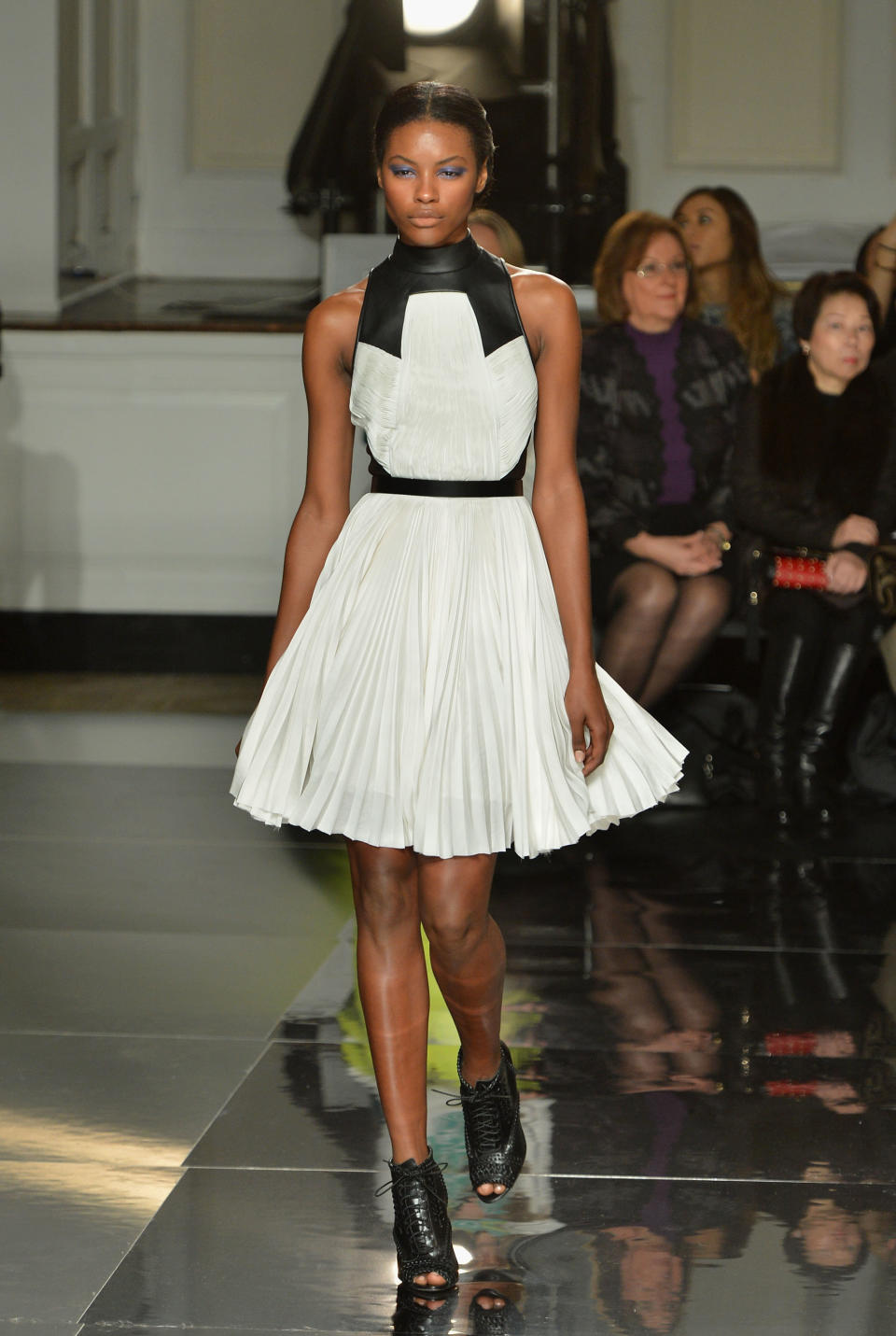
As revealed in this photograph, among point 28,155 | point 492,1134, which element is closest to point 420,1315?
point 492,1134

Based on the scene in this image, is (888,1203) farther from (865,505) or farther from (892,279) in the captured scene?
(892,279)

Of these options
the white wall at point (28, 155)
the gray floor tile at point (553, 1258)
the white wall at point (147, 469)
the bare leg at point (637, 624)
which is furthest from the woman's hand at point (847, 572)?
the white wall at point (28, 155)

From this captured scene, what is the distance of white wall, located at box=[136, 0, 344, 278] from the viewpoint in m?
9.65

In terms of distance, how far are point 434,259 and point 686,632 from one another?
2929 mm

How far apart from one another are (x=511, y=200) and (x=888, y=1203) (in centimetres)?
578

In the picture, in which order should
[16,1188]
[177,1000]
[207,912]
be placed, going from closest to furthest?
1. [16,1188]
2. [177,1000]
3. [207,912]

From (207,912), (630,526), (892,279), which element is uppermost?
(892,279)

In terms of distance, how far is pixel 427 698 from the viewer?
2420mm

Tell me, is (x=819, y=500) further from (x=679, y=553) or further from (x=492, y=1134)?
(x=492, y=1134)

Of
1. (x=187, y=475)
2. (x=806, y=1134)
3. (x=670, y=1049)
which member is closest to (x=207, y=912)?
(x=670, y=1049)

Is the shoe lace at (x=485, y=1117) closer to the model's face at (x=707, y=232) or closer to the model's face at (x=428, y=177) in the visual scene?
the model's face at (x=428, y=177)

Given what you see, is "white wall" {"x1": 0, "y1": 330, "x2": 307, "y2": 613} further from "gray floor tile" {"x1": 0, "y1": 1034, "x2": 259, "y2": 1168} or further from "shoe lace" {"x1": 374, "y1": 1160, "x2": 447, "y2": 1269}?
"shoe lace" {"x1": 374, "y1": 1160, "x2": 447, "y2": 1269}

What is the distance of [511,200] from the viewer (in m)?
7.87

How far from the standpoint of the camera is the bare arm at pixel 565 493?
248cm
